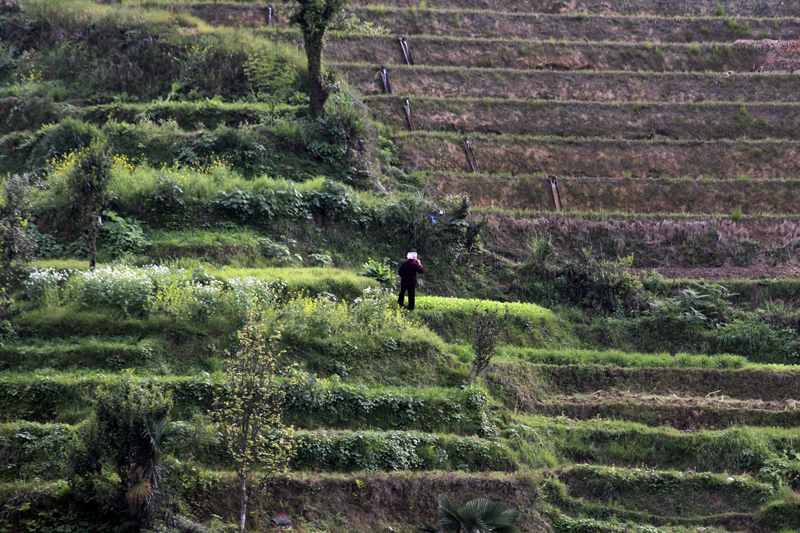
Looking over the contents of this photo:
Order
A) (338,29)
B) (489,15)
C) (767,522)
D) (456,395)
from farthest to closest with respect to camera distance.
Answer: (489,15), (338,29), (456,395), (767,522)

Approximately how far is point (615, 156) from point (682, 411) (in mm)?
14376

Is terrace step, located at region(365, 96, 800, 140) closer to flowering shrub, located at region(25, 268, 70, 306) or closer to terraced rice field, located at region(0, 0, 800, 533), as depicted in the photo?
terraced rice field, located at region(0, 0, 800, 533)

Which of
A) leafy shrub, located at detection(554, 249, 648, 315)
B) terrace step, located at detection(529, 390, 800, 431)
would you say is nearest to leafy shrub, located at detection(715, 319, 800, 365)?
leafy shrub, located at detection(554, 249, 648, 315)

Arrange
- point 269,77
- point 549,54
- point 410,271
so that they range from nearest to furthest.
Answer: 1. point 410,271
2. point 269,77
3. point 549,54

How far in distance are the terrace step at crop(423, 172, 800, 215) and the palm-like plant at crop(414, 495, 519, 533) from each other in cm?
1604

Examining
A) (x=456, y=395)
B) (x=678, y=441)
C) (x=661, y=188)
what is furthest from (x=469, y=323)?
(x=661, y=188)

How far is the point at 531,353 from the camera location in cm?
1784

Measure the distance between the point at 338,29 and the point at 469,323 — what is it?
2018 cm

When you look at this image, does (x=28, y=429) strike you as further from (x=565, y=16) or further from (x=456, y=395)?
(x=565, y=16)

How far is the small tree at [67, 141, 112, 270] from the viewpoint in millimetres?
15242

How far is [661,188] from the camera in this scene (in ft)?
85.7

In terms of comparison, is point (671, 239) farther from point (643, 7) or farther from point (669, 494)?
point (643, 7)

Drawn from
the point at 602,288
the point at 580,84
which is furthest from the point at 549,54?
the point at 602,288

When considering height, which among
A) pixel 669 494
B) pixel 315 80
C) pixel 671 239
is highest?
pixel 315 80
